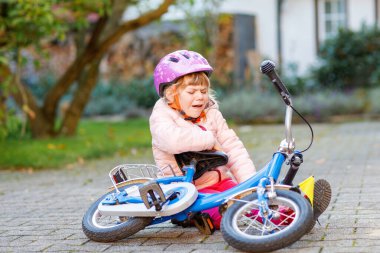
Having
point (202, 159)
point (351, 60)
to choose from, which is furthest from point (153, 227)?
point (351, 60)

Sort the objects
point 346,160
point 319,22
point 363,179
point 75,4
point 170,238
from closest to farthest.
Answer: point 170,238, point 363,179, point 346,160, point 75,4, point 319,22

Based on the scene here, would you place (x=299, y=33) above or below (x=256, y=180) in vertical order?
below

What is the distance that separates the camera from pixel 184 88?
512 cm

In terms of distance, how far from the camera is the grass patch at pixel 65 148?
1002 centimetres

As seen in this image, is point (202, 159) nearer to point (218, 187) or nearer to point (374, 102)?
point (218, 187)

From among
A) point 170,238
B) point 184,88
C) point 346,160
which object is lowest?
point 346,160

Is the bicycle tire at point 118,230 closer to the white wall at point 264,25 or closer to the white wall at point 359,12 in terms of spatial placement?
the white wall at point 359,12

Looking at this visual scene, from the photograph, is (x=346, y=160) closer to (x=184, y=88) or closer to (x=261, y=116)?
(x=184, y=88)

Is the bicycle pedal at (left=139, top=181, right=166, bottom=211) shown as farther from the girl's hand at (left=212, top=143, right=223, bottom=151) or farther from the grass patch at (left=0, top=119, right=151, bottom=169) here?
the grass patch at (left=0, top=119, right=151, bottom=169)

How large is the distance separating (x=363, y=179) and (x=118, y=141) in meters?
5.77

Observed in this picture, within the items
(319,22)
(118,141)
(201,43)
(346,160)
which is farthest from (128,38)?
(346,160)

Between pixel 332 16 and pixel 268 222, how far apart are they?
19.0 metres

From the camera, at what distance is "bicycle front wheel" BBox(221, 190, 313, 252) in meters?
4.22

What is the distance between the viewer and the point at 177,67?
5.06 meters
